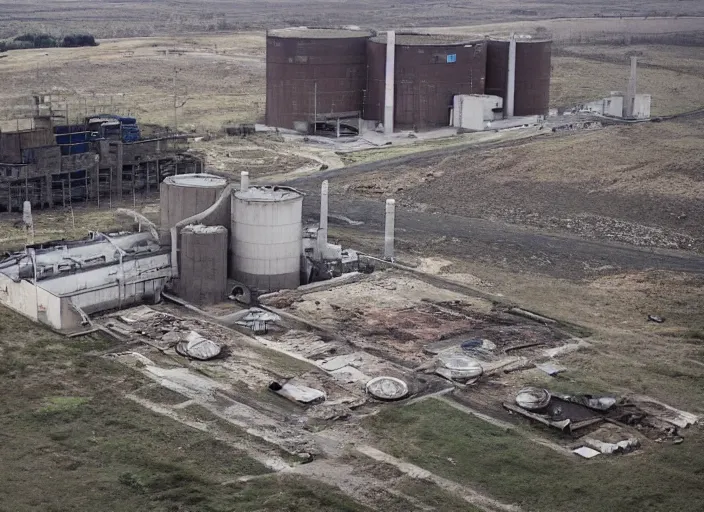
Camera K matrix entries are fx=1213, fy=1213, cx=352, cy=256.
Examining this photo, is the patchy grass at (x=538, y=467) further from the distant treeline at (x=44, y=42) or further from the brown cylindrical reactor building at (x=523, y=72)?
the distant treeline at (x=44, y=42)

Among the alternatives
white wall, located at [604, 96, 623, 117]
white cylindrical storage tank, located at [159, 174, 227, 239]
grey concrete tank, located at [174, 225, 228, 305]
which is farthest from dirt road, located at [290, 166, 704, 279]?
white wall, located at [604, 96, 623, 117]

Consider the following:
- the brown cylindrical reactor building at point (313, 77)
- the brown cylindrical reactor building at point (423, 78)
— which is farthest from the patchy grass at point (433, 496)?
the brown cylindrical reactor building at point (423, 78)

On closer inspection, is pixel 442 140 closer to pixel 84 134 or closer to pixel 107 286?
pixel 84 134

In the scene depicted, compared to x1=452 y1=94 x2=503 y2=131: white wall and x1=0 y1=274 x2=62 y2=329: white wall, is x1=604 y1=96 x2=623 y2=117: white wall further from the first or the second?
x1=0 y1=274 x2=62 y2=329: white wall

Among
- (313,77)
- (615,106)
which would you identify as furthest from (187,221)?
(615,106)

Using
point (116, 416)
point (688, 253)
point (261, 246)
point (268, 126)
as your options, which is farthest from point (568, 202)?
point (116, 416)

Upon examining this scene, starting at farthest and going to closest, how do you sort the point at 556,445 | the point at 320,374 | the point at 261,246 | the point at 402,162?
the point at 402,162 → the point at 261,246 → the point at 320,374 → the point at 556,445
